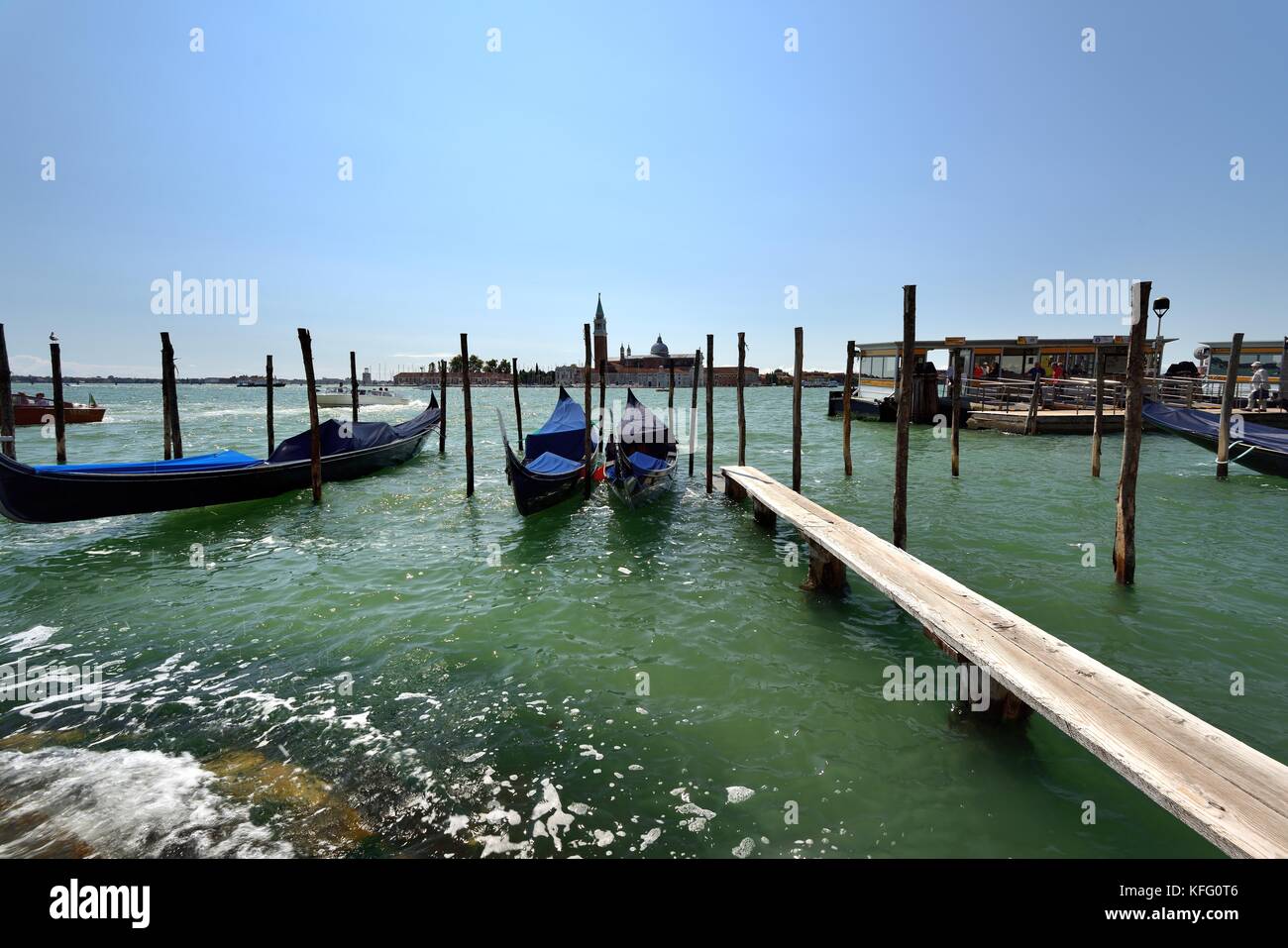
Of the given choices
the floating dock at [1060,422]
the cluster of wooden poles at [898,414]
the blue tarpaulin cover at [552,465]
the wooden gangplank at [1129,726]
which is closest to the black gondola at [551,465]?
the blue tarpaulin cover at [552,465]

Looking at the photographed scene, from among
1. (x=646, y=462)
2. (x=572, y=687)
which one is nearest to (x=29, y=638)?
(x=572, y=687)

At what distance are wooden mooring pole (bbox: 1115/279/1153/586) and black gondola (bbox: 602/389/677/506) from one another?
7272 mm

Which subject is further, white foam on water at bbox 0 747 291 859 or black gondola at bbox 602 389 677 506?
black gondola at bbox 602 389 677 506

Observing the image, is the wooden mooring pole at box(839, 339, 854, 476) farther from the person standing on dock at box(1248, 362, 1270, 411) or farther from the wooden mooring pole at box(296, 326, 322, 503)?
the person standing on dock at box(1248, 362, 1270, 411)

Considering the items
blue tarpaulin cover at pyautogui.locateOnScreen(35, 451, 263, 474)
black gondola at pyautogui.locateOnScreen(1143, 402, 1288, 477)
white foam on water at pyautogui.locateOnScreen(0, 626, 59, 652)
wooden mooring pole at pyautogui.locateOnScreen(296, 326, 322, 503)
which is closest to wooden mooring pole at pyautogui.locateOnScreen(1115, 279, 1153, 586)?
black gondola at pyautogui.locateOnScreen(1143, 402, 1288, 477)

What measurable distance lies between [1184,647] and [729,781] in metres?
4.68

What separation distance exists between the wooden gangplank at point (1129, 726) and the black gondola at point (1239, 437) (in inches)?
525

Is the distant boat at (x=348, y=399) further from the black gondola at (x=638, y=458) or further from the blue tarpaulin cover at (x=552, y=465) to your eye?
the black gondola at (x=638, y=458)

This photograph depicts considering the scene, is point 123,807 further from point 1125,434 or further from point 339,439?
point 339,439

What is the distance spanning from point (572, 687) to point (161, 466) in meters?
9.63

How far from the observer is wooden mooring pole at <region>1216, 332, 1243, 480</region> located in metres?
12.4

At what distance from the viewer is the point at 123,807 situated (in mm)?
3514

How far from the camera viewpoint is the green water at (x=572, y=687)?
3359 mm

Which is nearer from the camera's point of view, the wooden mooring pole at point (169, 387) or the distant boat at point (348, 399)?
the wooden mooring pole at point (169, 387)
